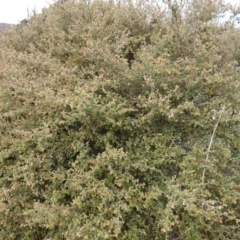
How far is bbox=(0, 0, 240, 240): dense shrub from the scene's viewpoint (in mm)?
2320

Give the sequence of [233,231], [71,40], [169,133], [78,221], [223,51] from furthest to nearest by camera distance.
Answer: [71,40] → [223,51] → [169,133] → [233,231] → [78,221]

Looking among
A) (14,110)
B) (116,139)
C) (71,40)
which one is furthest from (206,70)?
(14,110)

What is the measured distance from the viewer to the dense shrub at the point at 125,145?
232 cm

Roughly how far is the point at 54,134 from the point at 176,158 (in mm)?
1203

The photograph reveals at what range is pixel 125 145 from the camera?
2.67m

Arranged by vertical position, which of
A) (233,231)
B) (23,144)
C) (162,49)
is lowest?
(233,231)

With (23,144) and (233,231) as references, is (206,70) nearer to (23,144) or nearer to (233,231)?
(233,231)

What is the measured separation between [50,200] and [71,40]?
2.14 metres

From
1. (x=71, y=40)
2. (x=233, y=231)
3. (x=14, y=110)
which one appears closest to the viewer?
(x=233, y=231)

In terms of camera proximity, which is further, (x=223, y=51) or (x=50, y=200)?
(x=223, y=51)

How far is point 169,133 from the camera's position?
2.60m

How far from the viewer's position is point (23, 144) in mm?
2668

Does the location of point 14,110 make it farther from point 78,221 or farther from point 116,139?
point 78,221

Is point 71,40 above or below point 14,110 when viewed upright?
above
